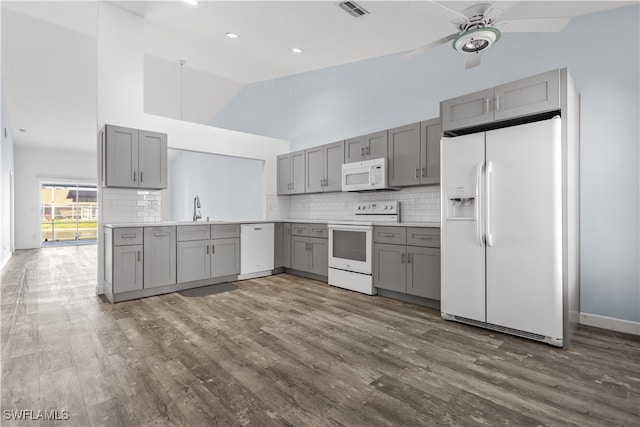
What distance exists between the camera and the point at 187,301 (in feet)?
12.7

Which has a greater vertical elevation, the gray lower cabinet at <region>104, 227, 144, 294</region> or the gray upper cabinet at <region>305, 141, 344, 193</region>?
the gray upper cabinet at <region>305, 141, 344, 193</region>

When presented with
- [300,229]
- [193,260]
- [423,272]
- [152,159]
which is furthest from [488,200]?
[152,159]

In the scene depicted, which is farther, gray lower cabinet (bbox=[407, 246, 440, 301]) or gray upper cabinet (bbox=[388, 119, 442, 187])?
gray upper cabinet (bbox=[388, 119, 442, 187])

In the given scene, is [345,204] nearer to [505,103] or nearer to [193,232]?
[193,232]

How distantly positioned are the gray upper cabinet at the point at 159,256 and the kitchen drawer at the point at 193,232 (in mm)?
94

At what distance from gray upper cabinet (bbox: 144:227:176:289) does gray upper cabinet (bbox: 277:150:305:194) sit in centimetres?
219

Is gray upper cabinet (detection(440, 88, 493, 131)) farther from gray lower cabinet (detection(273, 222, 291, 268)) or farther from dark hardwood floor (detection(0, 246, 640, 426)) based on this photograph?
gray lower cabinet (detection(273, 222, 291, 268))

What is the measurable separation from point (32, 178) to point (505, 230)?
490 inches

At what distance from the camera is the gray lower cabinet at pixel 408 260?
3545 millimetres

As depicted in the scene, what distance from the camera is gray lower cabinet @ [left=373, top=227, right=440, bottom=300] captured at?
3.54 m

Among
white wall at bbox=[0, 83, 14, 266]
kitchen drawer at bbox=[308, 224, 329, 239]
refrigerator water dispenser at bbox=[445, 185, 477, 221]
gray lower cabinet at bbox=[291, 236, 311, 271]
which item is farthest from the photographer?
white wall at bbox=[0, 83, 14, 266]

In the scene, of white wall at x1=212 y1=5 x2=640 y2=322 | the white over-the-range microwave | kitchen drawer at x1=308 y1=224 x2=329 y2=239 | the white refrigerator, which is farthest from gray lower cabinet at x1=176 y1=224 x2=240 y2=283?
white wall at x1=212 y1=5 x2=640 y2=322

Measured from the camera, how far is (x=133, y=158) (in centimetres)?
420

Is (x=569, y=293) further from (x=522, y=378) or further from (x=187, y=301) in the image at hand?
(x=187, y=301)
